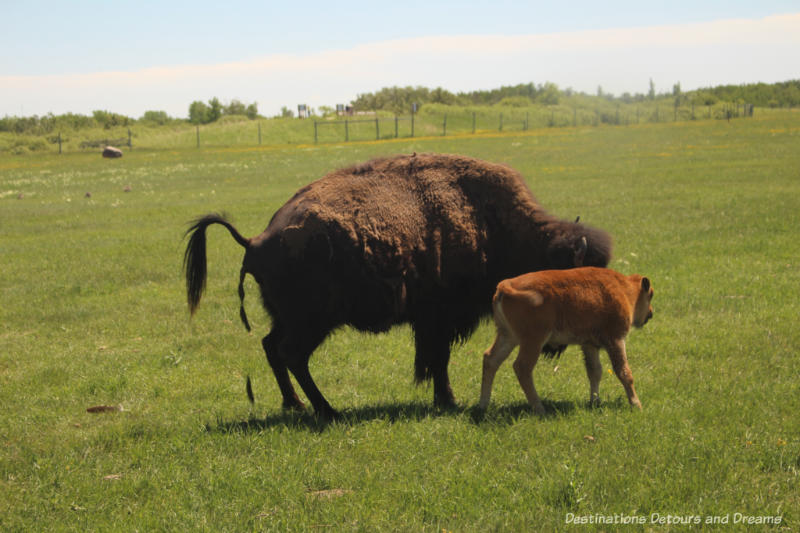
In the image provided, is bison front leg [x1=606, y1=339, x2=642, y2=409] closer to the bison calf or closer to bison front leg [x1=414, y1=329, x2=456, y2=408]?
the bison calf

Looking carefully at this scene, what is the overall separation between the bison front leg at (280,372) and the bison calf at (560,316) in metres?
1.66

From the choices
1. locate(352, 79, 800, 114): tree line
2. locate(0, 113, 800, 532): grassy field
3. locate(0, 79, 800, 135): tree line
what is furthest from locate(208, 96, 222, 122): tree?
locate(0, 113, 800, 532): grassy field

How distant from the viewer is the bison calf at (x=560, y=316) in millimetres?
4969

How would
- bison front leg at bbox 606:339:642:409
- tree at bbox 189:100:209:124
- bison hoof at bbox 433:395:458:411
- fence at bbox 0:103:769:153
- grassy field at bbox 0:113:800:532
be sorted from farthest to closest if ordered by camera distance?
tree at bbox 189:100:209:124
fence at bbox 0:103:769:153
bison hoof at bbox 433:395:458:411
bison front leg at bbox 606:339:642:409
grassy field at bbox 0:113:800:532

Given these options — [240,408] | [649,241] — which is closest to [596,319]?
[240,408]

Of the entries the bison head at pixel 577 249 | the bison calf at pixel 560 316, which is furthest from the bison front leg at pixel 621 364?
the bison head at pixel 577 249

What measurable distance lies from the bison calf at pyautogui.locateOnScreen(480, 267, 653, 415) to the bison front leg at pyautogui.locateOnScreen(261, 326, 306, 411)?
65.5 inches

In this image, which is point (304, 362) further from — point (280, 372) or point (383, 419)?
point (383, 419)

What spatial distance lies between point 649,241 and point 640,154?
2069cm

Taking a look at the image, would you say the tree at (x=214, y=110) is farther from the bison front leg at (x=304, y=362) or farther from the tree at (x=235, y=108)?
the bison front leg at (x=304, y=362)

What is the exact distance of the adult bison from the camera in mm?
5434

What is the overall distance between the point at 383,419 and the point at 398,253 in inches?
54.3

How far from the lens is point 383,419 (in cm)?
535

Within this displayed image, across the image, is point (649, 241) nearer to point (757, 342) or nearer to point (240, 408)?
point (757, 342)
